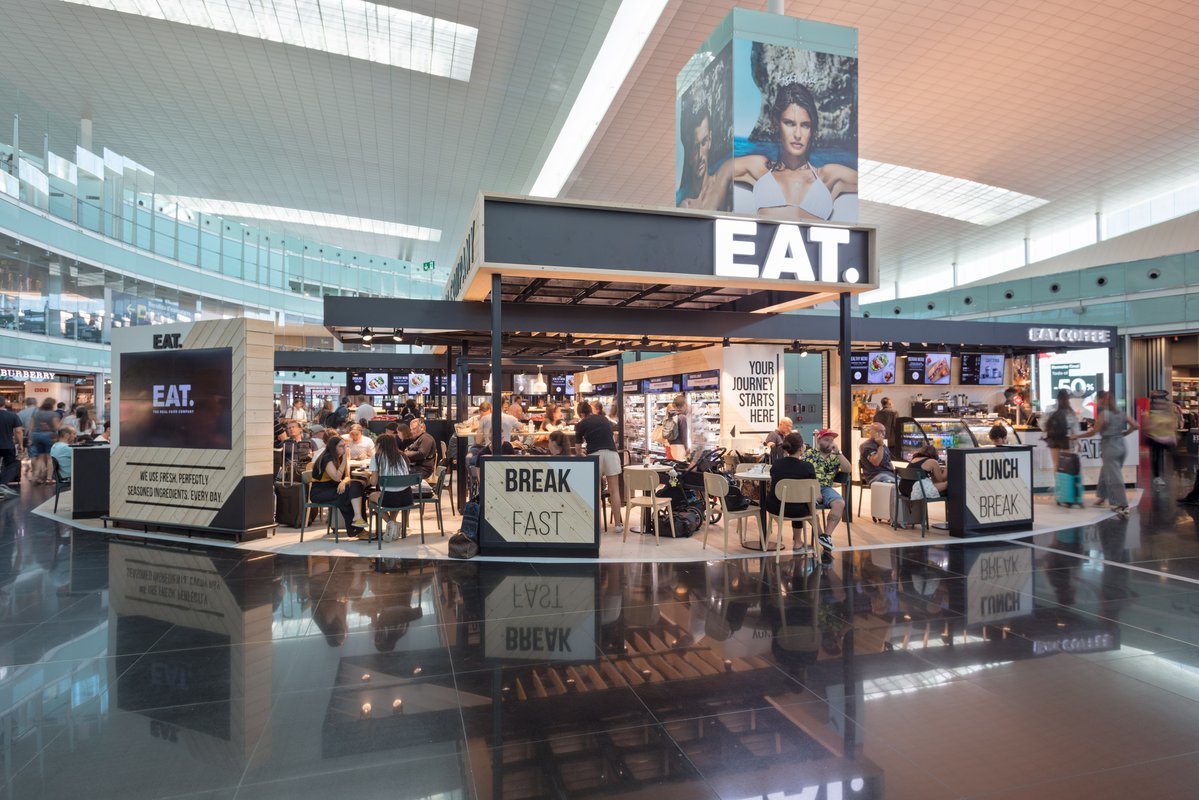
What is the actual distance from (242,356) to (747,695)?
6.33 metres

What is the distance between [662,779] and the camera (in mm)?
2369

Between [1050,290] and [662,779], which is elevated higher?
[1050,290]

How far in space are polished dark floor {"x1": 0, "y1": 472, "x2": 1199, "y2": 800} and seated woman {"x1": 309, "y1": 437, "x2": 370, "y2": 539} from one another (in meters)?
1.37

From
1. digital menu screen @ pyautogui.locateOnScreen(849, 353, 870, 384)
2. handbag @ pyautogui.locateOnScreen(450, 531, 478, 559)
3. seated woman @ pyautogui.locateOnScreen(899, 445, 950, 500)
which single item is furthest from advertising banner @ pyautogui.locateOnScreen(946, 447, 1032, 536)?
handbag @ pyautogui.locateOnScreen(450, 531, 478, 559)

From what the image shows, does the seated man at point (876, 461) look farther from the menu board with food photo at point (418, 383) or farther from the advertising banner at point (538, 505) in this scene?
the menu board with food photo at point (418, 383)

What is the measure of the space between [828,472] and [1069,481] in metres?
4.73

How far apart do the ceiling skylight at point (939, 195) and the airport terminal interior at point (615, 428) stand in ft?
0.67

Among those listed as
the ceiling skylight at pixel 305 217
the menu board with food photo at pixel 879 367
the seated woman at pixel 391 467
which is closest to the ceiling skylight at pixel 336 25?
the seated woman at pixel 391 467

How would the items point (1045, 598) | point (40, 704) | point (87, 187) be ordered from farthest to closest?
point (87, 187), point (1045, 598), point (40, 704)

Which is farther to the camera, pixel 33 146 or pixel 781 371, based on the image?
pixel 33 146

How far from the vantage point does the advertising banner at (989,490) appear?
6.75 m

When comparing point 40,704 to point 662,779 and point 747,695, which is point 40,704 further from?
point 747,695

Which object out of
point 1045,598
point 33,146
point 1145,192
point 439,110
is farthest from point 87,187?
point 1145,192

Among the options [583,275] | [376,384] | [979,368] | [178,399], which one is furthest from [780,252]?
[376,384]
